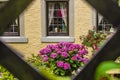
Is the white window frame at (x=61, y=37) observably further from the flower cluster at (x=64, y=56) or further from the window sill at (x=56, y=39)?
the flower cluster at (x=64, y=56)

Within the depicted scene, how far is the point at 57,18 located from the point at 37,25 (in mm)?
716

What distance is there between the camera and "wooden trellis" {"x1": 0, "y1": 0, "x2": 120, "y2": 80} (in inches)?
42.7

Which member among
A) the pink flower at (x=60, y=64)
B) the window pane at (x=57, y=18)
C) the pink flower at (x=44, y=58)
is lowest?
the pink flower at (x=60, y=64)

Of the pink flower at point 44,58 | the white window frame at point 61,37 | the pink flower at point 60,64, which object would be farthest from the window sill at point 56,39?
the pink flower at point 44,58

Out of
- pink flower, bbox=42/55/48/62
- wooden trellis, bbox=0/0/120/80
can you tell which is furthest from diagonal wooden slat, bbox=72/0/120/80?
pink flower, bbox=42/55/48/62

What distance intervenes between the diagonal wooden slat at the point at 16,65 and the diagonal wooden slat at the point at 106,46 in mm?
105

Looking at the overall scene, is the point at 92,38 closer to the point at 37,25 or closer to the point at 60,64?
the point at 60,64

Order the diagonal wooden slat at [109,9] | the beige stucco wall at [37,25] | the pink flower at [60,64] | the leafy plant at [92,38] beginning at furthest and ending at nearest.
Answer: the beige stucco wall at [37,25]
the leafy plant at [92,38]
the pink flower at [60,64]
the diagonal wooden slat at [109,9]

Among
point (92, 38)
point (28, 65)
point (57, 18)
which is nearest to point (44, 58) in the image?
point (92, 38)

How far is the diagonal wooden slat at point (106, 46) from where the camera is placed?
3.55ft

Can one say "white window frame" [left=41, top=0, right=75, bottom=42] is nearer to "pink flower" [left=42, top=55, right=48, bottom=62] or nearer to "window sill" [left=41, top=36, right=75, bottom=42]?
"window sill" [left=41, top=36, right=75, bottom=42]

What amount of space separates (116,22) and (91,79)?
0.15 metres

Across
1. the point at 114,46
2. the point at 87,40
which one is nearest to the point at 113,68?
the point at 114,46

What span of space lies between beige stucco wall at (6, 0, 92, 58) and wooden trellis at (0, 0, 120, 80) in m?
10.0
